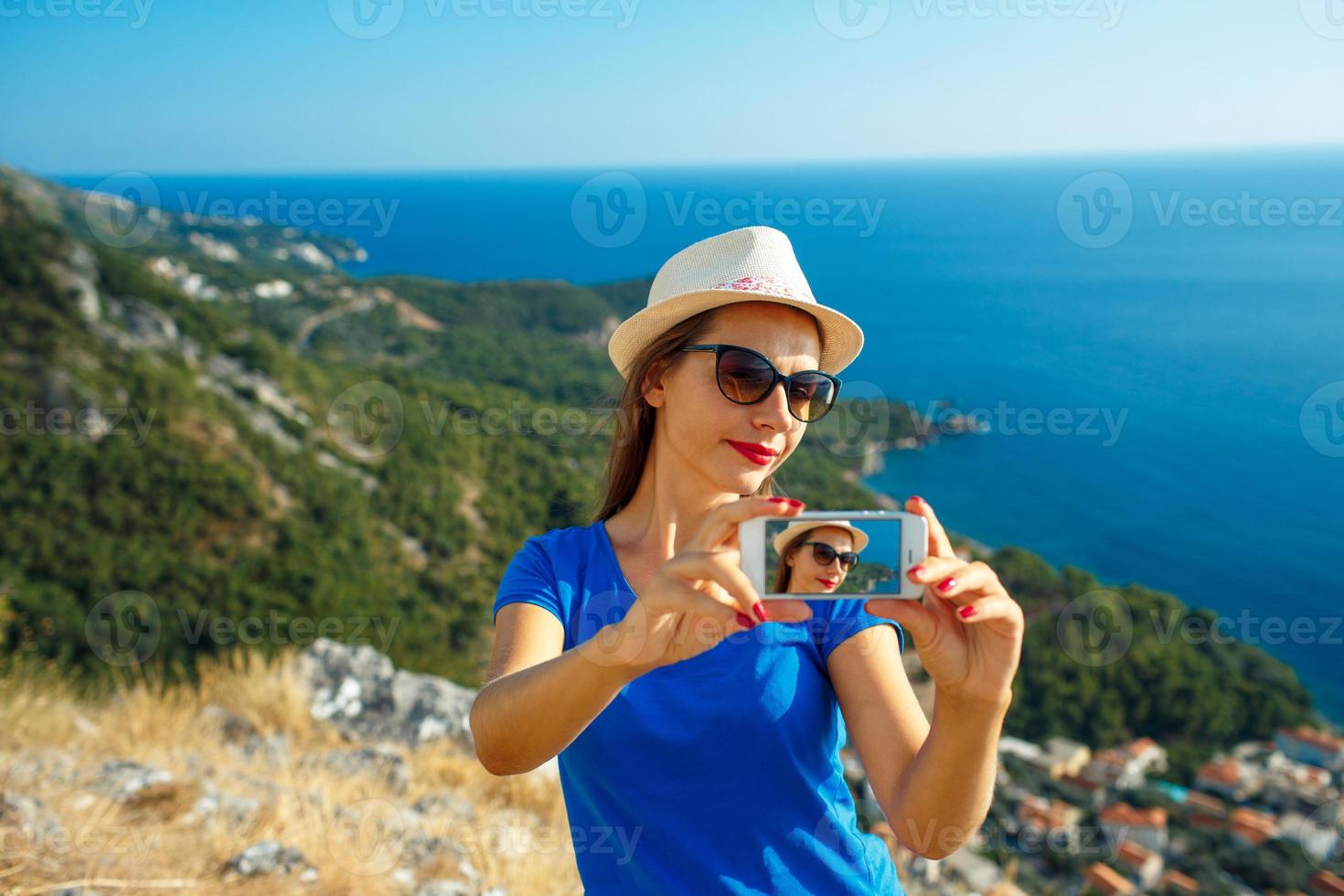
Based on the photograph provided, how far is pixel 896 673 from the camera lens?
1.52m

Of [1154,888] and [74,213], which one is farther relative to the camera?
[74,213]

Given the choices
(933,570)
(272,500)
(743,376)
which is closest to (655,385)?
(743,376)

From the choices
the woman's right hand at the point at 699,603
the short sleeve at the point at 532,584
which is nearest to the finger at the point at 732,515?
the woman's right hand at the point at 699,603

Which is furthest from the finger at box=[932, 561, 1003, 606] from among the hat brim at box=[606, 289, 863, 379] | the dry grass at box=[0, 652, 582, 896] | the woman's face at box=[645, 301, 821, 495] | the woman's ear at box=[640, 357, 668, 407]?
the dry grass at box=[0, 652, 582, 896]

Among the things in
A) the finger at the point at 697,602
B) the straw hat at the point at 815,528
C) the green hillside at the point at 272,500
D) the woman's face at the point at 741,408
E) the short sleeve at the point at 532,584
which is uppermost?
the woman's face at the point at 741,408

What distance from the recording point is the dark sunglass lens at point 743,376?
155 centimetres

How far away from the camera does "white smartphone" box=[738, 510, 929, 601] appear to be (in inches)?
44.8

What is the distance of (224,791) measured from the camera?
3502 mm

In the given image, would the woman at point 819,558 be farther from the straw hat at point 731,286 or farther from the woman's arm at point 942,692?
the straw hat at point 731,286

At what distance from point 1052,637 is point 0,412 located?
3182 centimetres

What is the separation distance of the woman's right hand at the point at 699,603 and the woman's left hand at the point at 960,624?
0.57 feet

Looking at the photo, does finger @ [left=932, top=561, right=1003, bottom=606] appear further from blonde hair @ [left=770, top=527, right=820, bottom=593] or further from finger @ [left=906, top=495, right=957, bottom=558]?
blonde hair @ [left=770, top=527, right=820, bottom=593]

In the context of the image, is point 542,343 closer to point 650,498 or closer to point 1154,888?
point 1154,888

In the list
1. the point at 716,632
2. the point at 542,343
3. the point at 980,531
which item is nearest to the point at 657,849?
the point at 716,632
